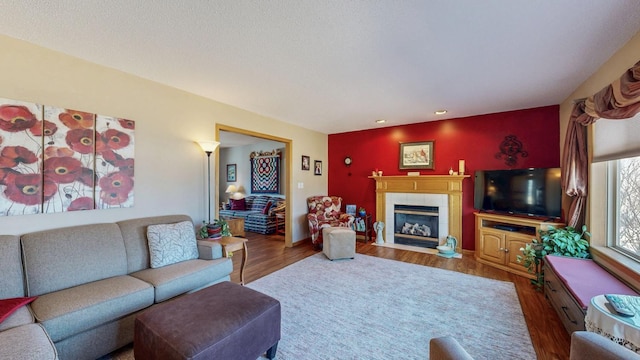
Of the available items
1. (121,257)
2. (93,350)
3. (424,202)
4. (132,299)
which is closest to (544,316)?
(424,202)

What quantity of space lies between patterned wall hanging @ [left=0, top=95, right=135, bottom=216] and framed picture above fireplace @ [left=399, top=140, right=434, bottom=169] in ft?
14.4

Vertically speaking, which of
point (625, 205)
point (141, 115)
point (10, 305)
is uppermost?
point (141, 115)

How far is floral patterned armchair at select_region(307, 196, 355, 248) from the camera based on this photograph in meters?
4.67

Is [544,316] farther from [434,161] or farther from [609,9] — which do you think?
[434,161]

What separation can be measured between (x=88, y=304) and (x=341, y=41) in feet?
8.68

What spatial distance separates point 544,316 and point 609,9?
252 cm

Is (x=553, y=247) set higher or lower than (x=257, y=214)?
higher

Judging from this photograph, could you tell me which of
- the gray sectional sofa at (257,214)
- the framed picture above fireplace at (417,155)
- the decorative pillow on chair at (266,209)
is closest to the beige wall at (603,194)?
the framed picture above fireplace at (417,155)

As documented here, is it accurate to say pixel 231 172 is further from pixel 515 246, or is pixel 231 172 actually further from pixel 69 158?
pixel 515 246

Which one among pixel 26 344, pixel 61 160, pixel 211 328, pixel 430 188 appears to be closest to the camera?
pixel 26 344

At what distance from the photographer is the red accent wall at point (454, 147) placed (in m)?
3.76

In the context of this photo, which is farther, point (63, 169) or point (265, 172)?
point (265, 172)

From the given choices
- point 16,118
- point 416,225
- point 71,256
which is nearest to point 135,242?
point 71,256

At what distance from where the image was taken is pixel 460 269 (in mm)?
3555
